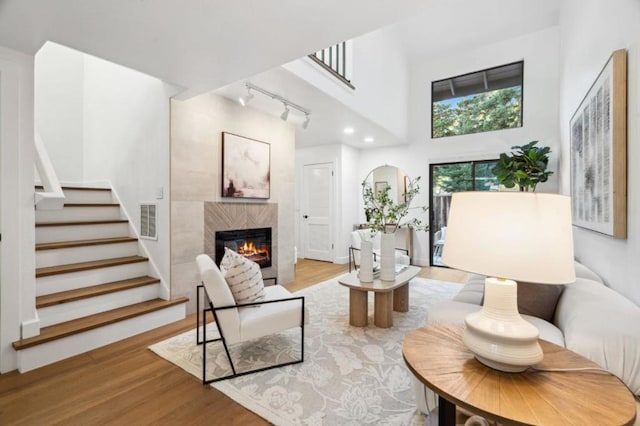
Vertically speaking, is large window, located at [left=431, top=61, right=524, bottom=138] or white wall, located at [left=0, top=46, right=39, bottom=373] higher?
large window, located at [left=431, top=61, right=524, bottom=138]

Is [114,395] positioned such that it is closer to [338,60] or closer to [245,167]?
[245,167]

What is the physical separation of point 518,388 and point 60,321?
323 centimetres

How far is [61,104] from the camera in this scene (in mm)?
4273

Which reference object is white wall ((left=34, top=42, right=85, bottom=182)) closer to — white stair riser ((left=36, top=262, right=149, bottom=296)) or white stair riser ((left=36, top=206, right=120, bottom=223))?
white stair riser ((left=36, top=206, right=120, bottom=223))

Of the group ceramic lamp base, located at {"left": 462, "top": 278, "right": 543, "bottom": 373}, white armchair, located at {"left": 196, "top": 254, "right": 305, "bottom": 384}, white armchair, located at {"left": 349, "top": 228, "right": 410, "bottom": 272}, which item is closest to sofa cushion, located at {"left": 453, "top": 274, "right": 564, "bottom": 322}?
ceramic lamp base, located at {"left": 462, "top": 278, "right": 543, "bottom": 373}

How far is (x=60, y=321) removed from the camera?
8.14ft

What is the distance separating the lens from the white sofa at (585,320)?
1097 millimetres

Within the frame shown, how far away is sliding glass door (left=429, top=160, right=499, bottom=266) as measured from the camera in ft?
18.1

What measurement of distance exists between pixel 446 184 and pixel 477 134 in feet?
3.51

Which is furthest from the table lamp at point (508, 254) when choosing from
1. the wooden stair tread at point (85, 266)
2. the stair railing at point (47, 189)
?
the wooden stair tread at point (85, 266)

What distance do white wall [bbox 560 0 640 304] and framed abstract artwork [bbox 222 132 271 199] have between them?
342 centimetres

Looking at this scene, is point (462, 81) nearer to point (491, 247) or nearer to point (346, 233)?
point (346, 233)

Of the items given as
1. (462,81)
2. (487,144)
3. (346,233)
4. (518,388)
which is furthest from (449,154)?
(518,388)

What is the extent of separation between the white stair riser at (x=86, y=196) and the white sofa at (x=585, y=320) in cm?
413
